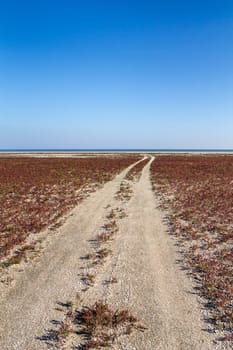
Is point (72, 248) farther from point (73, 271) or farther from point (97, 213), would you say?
point (97, 213)

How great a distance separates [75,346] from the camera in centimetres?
490

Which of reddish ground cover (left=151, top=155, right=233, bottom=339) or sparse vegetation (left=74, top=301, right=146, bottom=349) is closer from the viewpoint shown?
sparse vegetation (left=74, top=301, right=146, bottom=349)

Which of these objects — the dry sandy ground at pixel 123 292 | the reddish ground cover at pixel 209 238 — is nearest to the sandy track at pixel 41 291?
the dry sandy ground at pixel 123 292

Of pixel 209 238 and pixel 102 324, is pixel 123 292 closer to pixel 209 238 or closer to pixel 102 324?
pixel 102 324

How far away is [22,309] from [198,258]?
555 centimetres

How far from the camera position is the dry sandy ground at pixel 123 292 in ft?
16.8

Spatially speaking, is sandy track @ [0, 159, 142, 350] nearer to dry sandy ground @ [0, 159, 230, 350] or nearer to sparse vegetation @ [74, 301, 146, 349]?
dry sandy ground @ [0, 159, 230, 350]

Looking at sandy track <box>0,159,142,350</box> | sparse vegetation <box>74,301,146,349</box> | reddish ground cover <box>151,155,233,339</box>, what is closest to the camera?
sparse vegetation <box>74,301,146,349</box>

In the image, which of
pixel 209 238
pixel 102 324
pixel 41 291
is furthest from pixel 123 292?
pixel 209 238

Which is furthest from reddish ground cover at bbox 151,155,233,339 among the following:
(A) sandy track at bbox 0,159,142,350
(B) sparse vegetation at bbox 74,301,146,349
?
(A) sandy track at bbox 0,159,142,350

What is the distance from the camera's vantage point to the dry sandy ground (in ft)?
16.8

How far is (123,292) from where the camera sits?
6.79 meters

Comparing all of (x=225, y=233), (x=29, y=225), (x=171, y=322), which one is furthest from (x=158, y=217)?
(x=171, y=322)

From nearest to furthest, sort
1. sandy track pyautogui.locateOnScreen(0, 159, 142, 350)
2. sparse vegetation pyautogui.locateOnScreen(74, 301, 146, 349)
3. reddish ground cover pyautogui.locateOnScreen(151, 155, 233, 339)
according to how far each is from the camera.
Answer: sparse vegetation pyautogui.locateOnScreen(74, 301, 146, 349), sandy track pyautogui.locateOnScreen(0, 159, 142, 350), reddish ground cover pyautogui.locateOnScreen(151, 155, 233, 339)
